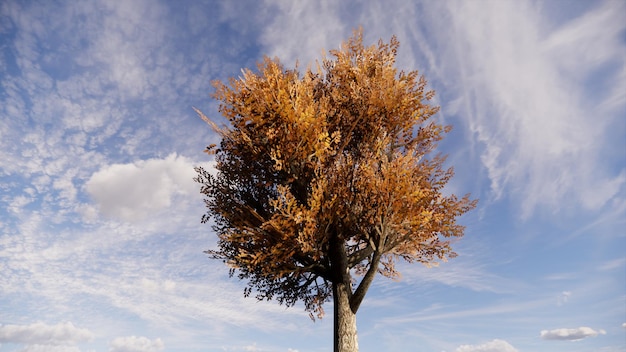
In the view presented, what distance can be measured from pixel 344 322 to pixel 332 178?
14.6ft

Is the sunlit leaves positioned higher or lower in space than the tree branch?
higher

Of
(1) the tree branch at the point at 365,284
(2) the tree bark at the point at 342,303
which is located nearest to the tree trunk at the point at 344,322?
(2) the tree bark at the point at 342,303

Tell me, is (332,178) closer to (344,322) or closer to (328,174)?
(328,174)

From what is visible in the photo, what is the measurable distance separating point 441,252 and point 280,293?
244 inches

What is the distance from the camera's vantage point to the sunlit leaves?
1197 cm

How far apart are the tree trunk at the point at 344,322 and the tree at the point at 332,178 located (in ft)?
0.10

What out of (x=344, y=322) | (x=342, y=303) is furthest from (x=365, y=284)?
(x=344, y=322)

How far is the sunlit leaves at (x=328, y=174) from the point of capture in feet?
39.3

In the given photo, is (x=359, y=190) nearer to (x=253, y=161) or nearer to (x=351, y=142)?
(x=351, y=142)

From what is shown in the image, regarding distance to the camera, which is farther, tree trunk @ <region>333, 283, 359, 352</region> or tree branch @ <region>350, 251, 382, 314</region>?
tree branch @ <region>350, 251, 382, 314</region>

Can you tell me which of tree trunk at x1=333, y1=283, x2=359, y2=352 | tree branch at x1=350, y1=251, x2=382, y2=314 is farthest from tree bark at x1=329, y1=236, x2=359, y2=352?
tree branch at x1=350, y1=251, x2=382, y2=314

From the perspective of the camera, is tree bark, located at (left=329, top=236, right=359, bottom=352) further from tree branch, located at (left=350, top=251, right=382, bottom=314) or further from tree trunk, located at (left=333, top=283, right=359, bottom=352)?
tree branch, located at (left=350, top=251, right=382, bottom=314)

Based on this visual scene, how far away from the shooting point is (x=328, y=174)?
1248cm

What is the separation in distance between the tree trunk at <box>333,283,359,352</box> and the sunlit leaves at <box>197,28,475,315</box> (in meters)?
0.38
